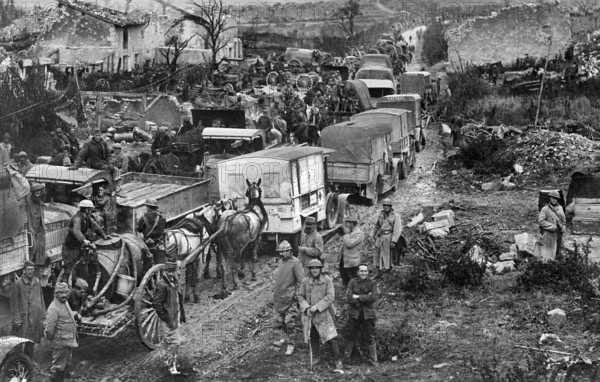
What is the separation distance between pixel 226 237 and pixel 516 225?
285 inches

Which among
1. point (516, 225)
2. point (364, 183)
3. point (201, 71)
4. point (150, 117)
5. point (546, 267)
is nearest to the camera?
point (546, 267)

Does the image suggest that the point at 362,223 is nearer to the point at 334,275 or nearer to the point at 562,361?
the point at 334,275

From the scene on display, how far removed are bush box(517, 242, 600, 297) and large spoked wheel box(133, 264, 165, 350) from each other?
244 inches

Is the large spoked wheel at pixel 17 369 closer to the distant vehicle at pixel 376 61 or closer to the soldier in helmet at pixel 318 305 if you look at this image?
the soldier in helmet at pixel 318 305

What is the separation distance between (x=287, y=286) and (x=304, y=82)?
26.9 meters

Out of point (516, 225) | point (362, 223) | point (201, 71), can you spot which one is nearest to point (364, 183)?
point (362, 223)

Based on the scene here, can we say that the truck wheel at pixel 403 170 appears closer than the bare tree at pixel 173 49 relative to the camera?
Yes

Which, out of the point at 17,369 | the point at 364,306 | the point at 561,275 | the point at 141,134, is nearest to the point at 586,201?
the point at 561,275

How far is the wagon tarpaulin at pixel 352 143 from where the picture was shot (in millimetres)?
21453

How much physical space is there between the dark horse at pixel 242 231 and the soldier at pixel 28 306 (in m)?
4.01

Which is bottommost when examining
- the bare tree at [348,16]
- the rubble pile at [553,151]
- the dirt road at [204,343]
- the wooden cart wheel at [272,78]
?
the dirt road at [204,343]

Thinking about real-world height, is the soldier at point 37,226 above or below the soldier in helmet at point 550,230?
above

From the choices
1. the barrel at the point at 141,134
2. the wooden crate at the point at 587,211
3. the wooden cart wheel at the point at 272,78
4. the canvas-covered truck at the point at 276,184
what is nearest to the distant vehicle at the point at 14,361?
the canvas-covered truck at the point at 276,184

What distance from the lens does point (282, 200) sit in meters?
17.4
